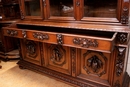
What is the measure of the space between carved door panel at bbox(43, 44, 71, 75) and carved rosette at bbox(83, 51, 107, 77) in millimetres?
243

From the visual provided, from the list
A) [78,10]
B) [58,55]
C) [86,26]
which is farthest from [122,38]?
[58,55]

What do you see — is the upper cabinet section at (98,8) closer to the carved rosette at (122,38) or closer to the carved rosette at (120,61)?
the carved rosette at (122,38)

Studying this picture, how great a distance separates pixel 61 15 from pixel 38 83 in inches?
38.5

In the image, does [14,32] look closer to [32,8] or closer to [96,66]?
[32,8]

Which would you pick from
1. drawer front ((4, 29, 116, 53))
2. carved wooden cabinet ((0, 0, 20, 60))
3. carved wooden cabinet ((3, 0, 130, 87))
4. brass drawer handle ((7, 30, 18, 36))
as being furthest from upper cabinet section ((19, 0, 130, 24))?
carved wooden cabinet ((0, 0, 20, 60))

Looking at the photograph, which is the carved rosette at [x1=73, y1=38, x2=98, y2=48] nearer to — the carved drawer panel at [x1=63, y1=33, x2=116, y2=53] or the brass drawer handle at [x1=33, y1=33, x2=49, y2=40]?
A: the carved drawer panel at [x1=63, y1=33, x2=116, y2=53]

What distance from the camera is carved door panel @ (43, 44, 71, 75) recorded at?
5.22ft

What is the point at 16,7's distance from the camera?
2.63m

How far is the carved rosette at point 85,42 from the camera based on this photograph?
1.09m

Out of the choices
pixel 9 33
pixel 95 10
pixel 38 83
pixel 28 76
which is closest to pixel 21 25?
pixel 9 33

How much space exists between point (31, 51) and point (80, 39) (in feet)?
3.38

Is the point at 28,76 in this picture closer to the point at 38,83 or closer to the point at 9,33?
the point at 38,83

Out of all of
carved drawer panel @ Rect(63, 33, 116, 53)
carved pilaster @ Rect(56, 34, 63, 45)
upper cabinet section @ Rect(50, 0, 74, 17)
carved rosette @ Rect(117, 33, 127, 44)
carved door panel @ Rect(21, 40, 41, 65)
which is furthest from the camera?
carved door panel @ Rect(21, 40, 41, 65)

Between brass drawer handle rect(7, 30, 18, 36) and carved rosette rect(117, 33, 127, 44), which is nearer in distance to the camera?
carved rosette rect(117, 33, 127, 44)
